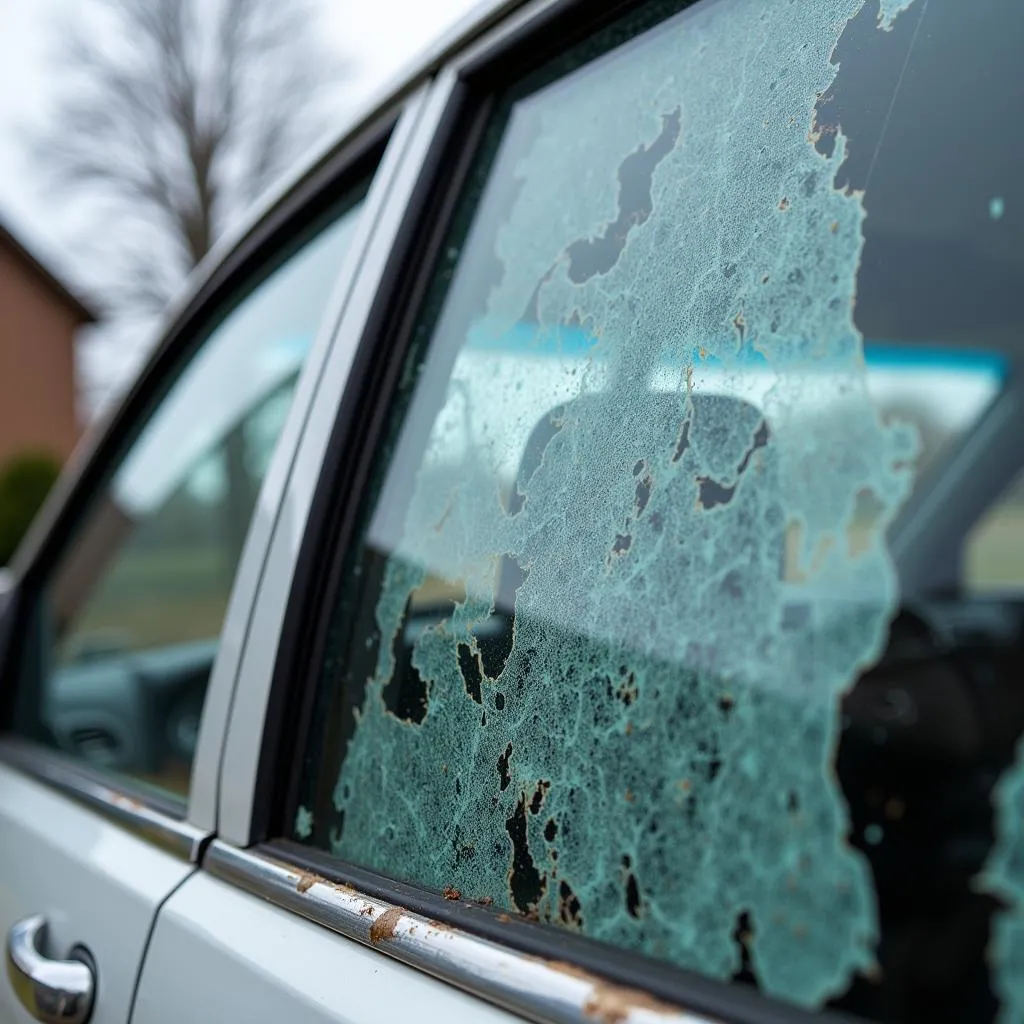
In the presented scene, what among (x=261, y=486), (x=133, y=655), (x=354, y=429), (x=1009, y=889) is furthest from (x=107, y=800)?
(x=133, y=655)

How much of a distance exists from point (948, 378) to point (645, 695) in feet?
5.92

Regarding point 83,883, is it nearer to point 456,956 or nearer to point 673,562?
point 456,956

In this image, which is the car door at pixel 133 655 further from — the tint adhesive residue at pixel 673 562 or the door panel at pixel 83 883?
the tint adhesive residue at pixel 673 562

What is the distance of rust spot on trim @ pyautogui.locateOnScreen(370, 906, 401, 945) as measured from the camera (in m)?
0.99

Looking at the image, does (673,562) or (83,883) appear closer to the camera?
(673,562)

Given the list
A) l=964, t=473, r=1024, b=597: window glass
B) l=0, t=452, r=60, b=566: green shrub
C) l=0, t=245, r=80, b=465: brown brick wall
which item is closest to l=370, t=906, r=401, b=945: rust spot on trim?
l=964, t=473, r=1024, b=597: window glass

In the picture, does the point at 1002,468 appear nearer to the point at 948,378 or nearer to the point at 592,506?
the point at 948,378

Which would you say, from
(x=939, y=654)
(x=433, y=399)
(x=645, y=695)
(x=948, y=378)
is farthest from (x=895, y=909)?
(x=948, y=378)

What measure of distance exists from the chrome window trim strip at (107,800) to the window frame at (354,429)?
2.7 inches

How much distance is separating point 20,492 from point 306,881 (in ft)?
51.6

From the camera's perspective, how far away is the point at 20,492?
608 inches

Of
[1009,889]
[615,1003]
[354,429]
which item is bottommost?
[615,1003]

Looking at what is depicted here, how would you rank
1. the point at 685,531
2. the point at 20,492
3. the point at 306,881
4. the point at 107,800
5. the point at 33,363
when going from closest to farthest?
1. the point at 685,531
2. the point at 306,881
3. the point at 107,800
4. the point at 20,492
5. the point at 33,363

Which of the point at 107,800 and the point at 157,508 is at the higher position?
the point at 157,508
